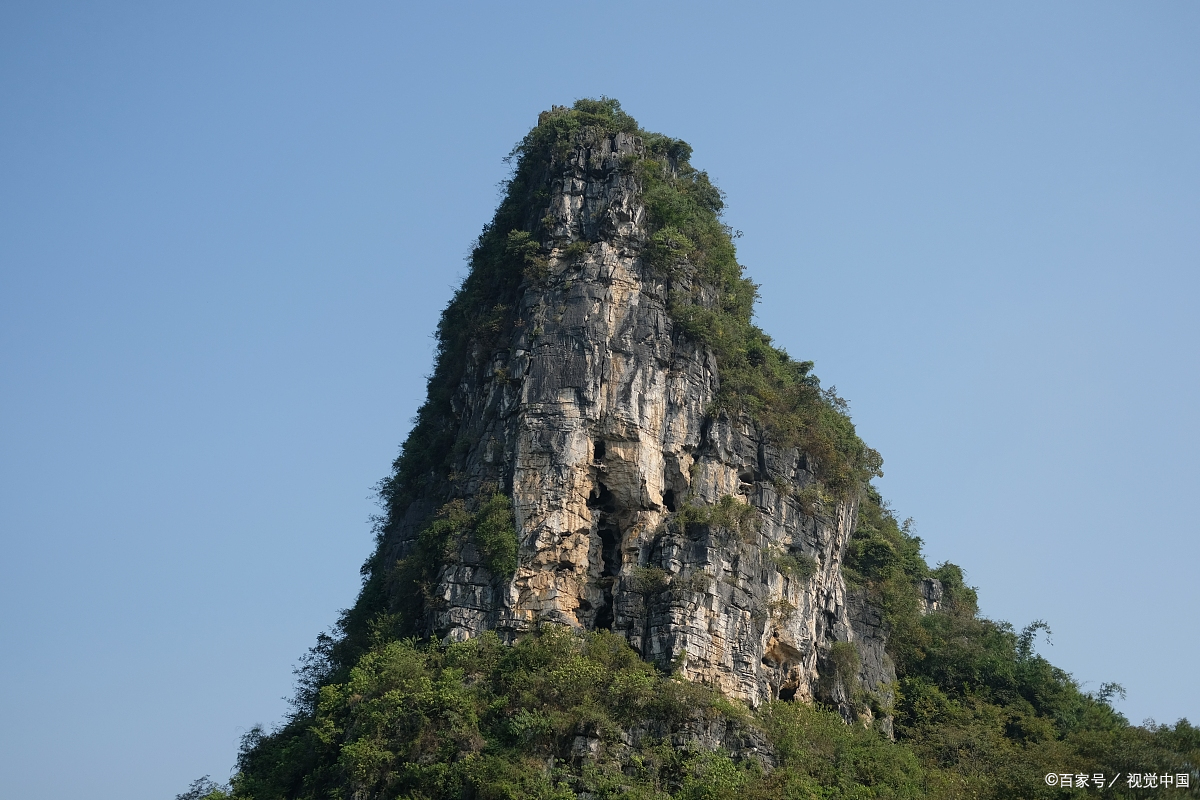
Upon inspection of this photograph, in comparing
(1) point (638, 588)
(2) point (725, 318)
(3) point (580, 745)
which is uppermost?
(2) point (725, 318)

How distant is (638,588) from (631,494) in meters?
2.36

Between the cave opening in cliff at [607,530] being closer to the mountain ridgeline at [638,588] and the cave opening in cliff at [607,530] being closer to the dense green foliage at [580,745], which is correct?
the mountain ridgeline at [638,588]

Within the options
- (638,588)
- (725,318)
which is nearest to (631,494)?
(638,588)

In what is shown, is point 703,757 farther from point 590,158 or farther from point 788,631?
point 590,158

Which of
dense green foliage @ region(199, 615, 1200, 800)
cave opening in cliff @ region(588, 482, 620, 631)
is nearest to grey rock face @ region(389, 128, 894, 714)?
cave opening in cliff @ region(588, 482, 620, 631)

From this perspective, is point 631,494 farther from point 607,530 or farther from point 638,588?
point 638,588

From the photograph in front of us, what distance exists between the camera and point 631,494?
31.8 meters

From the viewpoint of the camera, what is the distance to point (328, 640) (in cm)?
3466

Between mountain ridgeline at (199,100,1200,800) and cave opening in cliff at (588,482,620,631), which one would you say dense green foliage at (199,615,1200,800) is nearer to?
mountain ridgeline at (199,100,1200,800)

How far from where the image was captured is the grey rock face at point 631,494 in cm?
3028

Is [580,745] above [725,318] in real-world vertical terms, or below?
below

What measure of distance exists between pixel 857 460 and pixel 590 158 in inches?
417

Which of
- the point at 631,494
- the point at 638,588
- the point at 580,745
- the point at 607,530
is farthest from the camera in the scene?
the point at 607,530


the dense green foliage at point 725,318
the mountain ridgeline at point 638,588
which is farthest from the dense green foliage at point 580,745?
the dense green foliage at point 725,318
